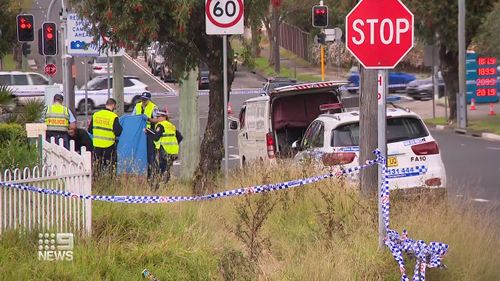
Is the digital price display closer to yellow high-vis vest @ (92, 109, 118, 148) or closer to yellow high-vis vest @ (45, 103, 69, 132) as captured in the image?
yellow high-vis vest @ (45, 103, 69, 132)

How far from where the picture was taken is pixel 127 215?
1026cm

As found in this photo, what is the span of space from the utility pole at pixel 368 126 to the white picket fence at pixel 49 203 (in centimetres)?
297

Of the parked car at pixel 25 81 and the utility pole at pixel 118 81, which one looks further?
the parked car at pixel 25 81

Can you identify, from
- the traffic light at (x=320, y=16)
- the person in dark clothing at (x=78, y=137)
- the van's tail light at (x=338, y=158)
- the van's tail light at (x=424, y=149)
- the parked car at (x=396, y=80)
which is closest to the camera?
the van's tail light at (x=338, y=158)

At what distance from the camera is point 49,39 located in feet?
94.8

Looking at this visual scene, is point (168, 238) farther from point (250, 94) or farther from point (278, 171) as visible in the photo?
point (250, 94)

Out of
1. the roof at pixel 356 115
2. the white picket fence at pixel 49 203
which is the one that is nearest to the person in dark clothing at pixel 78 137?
the roof at pixel 356 115

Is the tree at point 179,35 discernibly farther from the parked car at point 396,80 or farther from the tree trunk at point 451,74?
the parked car at point 396,80

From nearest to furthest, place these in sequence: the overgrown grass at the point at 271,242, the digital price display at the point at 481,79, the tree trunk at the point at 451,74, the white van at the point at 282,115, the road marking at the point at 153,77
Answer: the overgrown grass at the point at 271,242, the white van at the point at 282,115, the tree trunk at the point at 451,74, the digital price display at the point at 481,79, the road marking at the point at 153,77

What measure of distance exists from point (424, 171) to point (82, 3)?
5.52 m

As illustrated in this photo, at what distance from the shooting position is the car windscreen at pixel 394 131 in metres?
14.8

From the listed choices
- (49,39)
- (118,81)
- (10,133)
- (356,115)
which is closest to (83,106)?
(49,39)

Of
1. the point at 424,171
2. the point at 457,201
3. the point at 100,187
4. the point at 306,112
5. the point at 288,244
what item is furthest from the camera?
the point at 306,112

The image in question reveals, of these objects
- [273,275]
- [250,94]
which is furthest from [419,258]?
[250,94]
